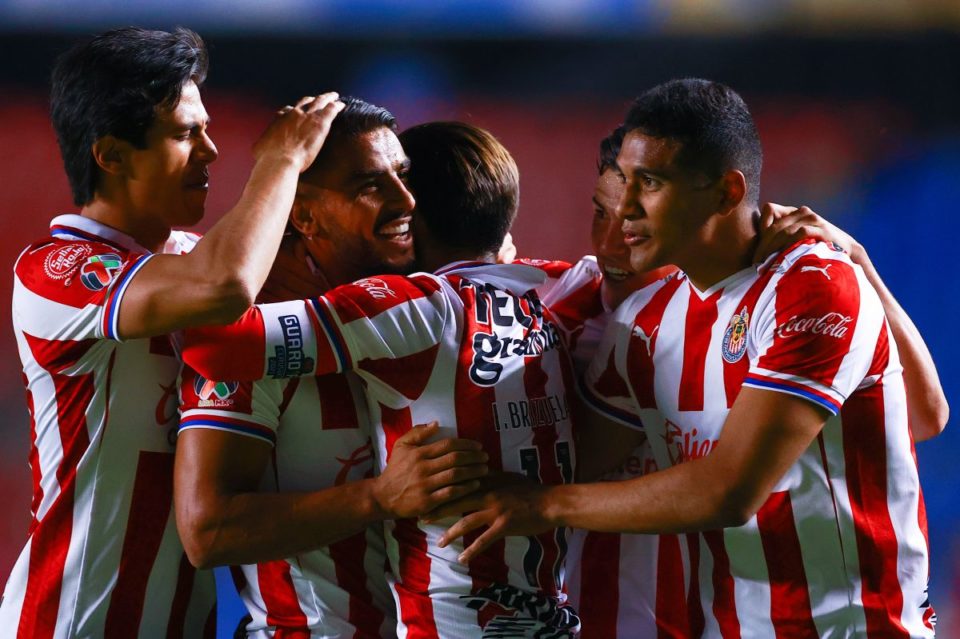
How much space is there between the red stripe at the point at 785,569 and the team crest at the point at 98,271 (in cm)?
120

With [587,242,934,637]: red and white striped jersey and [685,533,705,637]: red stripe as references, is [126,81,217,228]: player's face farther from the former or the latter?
[685,533,705,637]: red stripe

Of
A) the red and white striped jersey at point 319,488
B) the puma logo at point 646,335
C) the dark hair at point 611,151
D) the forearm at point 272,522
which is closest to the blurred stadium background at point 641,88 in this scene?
the dark hair at point 611,151

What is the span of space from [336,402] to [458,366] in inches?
8.9

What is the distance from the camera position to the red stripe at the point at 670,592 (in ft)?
7.17

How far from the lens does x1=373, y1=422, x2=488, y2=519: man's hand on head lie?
1.71 m

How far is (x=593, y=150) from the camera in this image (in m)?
4.17

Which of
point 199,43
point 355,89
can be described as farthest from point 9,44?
point 199,43

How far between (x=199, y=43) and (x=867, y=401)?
1412 millimetres

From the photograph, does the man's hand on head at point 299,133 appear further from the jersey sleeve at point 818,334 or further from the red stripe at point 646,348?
the jersey sleeve at point 818,334

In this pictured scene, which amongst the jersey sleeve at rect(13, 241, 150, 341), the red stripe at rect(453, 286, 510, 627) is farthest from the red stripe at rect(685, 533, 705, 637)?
the jersey sleeve at rect(13, 241, 150, 341)

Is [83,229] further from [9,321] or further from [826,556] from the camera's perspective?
[9,321]

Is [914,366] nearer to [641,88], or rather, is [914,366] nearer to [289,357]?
[289,357]

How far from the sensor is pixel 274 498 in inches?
68.0

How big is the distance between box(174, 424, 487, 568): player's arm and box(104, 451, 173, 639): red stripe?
0.40 ft
